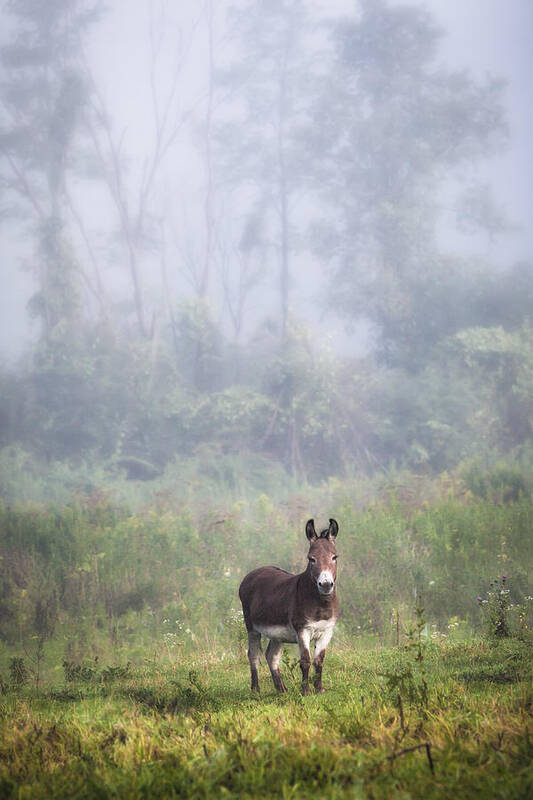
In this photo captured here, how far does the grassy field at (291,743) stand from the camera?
325 cm

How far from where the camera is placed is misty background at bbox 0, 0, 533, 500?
2931 centimetres

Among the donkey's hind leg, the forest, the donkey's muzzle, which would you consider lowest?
the donkey's hind leg

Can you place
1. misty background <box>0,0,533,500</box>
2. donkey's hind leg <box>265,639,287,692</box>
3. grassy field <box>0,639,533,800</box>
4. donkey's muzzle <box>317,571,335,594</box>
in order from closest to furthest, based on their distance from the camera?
1. grassy field <box>0,639,533,800</box>
2. donkey's muzzle <box>317,571,335,594</box>
3. donkey's hind leg <box>265,639,287,692</box>
4. misty background <box>0,0,533,500</box>

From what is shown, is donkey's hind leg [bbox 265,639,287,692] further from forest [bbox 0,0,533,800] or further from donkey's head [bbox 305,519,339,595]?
forest [bbox 0,0,533,800]

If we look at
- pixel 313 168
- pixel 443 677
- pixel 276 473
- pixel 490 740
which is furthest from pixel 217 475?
pixel 490 740

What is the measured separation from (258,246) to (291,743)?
33714 millimetres

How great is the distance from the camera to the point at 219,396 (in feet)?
98.8

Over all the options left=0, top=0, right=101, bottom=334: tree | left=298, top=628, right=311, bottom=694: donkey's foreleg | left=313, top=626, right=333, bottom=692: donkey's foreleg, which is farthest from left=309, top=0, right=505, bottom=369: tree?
left=298, top=628, right=311, bottom=694: donkey's foreleg

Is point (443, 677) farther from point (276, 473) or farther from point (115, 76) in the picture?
point (115, 76)

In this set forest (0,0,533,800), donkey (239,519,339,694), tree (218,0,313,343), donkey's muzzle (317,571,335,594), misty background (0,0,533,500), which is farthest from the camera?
tree (218,0,313,343)

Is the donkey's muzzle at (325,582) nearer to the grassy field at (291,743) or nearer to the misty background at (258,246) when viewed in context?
the grassy field at (291,743)

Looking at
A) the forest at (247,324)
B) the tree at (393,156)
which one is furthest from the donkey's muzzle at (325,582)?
the tree at (393,156)

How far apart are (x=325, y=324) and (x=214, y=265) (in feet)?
22.8

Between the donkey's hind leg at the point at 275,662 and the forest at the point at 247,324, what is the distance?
4.42 metres
